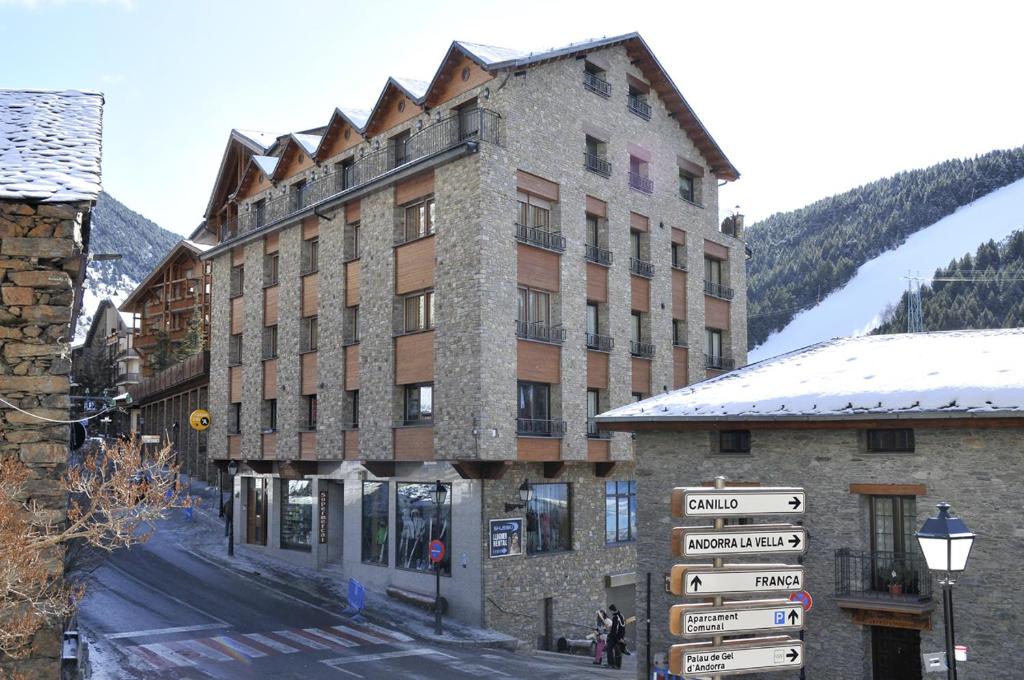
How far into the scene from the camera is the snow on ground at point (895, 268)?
153250 mm

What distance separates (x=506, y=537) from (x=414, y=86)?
1669cm

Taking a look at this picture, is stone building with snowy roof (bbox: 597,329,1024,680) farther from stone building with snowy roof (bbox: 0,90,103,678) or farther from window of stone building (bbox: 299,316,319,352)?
window of stone building (bbox: 299,316,319,352)

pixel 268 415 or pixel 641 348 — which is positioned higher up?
pixel 641 348

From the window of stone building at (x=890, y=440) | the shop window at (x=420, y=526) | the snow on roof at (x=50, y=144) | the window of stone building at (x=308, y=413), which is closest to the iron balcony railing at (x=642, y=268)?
the shop window at (x=420, y=526)

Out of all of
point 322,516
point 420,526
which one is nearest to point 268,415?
point 322,516

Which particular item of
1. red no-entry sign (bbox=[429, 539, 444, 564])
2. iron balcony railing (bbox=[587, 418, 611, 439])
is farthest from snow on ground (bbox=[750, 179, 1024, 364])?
red no-entry sign (bbox=[429, 539, 444, 564])

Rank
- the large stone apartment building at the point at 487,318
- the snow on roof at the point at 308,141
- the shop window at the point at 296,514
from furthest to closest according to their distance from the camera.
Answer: the snow on roof at the point at 308,141, the shop window at the point at 296,514, the large stone apartment building at the point at 487,318

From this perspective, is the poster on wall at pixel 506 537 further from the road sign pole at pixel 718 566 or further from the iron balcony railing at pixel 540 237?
the road sign pole at pixel 718 566

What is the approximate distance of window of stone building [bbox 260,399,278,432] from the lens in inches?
1660

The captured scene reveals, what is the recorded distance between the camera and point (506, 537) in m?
31.9

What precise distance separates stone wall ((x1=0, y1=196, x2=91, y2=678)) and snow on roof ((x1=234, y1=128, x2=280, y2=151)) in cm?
3632

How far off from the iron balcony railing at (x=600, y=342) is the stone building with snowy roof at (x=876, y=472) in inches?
451

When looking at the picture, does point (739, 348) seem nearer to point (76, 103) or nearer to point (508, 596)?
point (508, 596)

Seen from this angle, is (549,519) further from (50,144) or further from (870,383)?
(50,144)
